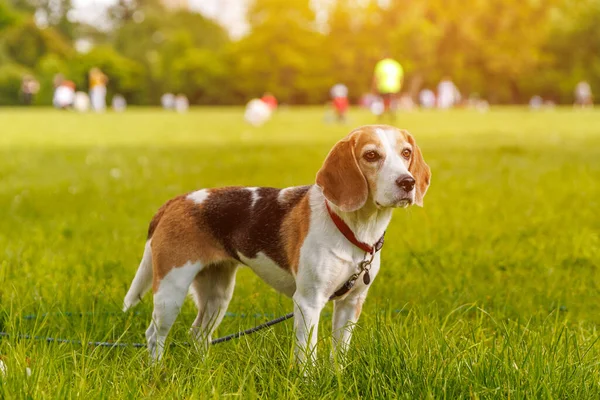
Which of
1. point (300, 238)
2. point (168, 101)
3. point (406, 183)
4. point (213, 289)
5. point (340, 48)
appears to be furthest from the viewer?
point (340, 48)

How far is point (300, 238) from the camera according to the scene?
339cm

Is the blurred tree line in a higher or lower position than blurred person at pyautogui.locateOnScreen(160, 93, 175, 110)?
higher

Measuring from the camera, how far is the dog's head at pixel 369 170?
3.18 metres

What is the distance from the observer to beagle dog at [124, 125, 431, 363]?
10.7ft

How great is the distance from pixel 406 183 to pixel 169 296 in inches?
49.7

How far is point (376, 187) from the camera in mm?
Result: 3246

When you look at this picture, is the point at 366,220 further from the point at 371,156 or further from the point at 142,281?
the point at 142,281

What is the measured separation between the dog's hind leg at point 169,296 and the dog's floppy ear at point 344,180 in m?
0.78

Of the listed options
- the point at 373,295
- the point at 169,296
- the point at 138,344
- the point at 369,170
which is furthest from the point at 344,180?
the point at 373,295

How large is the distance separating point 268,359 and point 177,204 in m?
0.97

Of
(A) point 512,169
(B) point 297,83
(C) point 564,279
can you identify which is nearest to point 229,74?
(B) point 297,83

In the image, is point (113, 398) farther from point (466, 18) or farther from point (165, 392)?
point (466, 18)

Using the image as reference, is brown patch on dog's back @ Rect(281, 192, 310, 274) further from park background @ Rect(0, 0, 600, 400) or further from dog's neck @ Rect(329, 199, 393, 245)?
park background @ Rect(0, 0, 600, 400)

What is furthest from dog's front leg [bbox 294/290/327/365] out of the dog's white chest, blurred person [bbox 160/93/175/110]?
blurred person [bbox 160/93/175/110]
